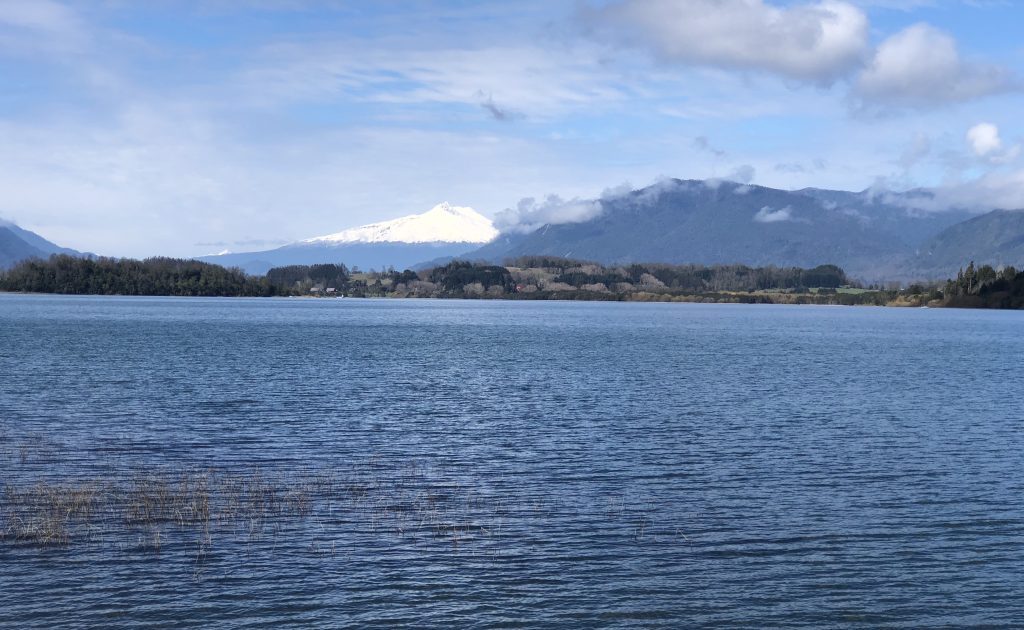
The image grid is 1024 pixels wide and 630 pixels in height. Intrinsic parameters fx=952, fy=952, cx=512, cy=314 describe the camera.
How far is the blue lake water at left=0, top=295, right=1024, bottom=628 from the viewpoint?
2159 cm

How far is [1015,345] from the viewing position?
136m

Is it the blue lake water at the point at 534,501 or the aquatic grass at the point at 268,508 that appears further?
the aquatic grass at the point at 268,508

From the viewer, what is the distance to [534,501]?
103 ft

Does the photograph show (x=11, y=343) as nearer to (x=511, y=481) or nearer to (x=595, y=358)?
(x=595, y=358)

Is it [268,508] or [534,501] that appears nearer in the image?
[268,508]

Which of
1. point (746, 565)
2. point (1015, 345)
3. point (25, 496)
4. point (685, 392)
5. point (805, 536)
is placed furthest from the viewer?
point (1015, 345)

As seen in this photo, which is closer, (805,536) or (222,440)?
(805,536)

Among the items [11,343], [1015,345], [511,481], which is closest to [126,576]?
[511,481]

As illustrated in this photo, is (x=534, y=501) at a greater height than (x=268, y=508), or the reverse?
(x=268, y=508)

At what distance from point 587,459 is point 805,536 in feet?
41.4

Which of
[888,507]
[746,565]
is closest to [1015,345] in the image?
[888,507]

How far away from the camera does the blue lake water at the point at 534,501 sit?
2159 centimetres

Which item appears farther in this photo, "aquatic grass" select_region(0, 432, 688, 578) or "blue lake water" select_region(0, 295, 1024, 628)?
"aquatic grass" select_region(0, 432, 688, 578)

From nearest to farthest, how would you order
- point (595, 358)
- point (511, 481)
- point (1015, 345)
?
point (511, 481), point (595, 358), point (1015, 345)
